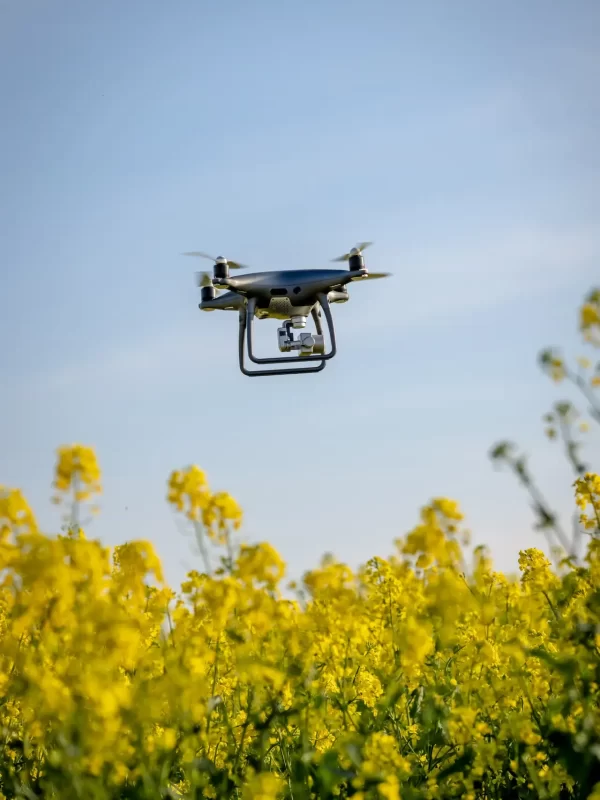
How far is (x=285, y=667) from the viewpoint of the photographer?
4137 millimetres

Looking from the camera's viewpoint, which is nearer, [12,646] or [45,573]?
[45,573]

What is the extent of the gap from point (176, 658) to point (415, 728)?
1530 mm

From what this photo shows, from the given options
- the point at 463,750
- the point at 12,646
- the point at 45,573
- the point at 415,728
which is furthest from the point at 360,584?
the point at 45,573

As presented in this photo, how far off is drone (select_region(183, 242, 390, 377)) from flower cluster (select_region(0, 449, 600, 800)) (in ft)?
6.19

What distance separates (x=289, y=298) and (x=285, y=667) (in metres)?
2.88

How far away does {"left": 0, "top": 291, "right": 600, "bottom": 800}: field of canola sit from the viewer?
2840 mm

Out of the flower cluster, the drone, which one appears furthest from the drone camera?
the flower cluster

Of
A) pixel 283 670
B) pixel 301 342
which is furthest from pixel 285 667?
pixel 301 342

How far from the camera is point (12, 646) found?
3.62m

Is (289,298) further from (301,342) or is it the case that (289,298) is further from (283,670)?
(283,670)

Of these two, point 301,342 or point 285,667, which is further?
point 301,342

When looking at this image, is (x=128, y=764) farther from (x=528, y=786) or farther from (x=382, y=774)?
(x=528, y=786)

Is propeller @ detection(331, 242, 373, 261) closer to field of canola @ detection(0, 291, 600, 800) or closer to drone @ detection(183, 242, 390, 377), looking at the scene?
drone @ detection(183, 242, 390, 377)

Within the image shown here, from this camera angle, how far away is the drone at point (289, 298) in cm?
642
